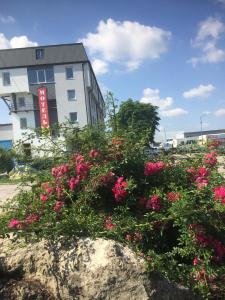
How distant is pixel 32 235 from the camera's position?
10.4 ft

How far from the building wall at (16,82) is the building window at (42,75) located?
0.77 m

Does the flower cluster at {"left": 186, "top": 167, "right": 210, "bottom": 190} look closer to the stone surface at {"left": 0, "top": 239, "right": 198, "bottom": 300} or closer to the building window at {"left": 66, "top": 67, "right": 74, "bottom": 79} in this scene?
the stone surface at {"left": 0, "top": 239, "right": 198, "bottom": 300}

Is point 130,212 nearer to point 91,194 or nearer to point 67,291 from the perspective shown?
point 91,194

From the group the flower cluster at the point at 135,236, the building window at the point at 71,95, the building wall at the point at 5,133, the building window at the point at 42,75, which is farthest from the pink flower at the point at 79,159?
the building wall at the point at 5,133

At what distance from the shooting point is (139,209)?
3.64m

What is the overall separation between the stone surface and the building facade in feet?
126

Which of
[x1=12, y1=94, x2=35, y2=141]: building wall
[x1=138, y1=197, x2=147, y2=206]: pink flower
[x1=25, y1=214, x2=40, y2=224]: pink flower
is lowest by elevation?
[x1=25, y1=214, x2=40, y2=224]: pink flower

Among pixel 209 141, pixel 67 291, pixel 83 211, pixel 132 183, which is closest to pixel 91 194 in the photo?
A: pixel 83 211

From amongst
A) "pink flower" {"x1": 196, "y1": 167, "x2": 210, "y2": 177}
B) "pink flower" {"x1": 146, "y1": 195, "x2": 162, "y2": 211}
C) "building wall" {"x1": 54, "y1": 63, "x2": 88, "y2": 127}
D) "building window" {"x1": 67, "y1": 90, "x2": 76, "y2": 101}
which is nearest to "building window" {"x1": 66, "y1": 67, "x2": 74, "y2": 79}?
"building wall" {"x1": 54, "y1": 63, "x2": 88, "y2": 127}

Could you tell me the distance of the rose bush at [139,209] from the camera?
10.3 ft

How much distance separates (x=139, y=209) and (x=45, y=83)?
39996 mm

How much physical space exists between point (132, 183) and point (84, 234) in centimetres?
69

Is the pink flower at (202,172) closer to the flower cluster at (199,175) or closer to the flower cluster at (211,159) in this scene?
the flower cluster at (199,175)

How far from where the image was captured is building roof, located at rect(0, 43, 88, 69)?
41750mm
